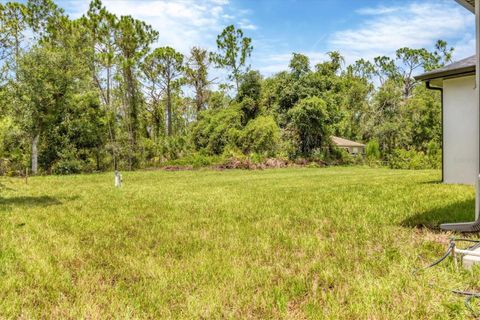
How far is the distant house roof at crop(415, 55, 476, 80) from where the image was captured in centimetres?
953

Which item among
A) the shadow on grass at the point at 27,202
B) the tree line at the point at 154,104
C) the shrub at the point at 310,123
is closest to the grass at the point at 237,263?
the shadow on grass at the point at 27,202

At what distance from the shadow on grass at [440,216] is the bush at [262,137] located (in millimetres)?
23384

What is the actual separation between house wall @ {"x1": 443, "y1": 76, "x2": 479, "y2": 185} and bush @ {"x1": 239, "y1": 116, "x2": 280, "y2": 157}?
19691mm

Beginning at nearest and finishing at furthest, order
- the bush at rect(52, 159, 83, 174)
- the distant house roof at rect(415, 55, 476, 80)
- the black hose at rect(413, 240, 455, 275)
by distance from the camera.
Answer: the black hose at rect(413, 240, 455, 275), the distant house roof at rect(415, 55, 476, 80), the bush at rect(52, 159, 83, 174)

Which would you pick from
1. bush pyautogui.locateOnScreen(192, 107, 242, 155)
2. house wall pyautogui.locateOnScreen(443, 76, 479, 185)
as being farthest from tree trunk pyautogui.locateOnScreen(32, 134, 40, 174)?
house wall pyautogui.locateOnScreen(443, 76, 479, 185)

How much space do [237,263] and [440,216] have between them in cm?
374

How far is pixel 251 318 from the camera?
2.64 metres

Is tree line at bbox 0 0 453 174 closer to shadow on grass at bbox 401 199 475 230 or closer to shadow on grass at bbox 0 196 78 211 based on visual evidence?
shadow on grass at bbox 0 196 78 211

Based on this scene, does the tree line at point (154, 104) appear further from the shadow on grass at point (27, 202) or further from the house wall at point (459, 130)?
the house wall at point (459, 130)

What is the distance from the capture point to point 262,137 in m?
29.7

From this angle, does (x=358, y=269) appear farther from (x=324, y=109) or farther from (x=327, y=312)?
(x=324, y=109)

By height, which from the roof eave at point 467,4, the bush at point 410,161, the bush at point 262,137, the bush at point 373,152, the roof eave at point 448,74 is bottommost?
the bush at point 410,161

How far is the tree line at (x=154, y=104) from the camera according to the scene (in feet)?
78.7

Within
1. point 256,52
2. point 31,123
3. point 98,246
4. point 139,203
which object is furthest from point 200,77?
point 98,246
